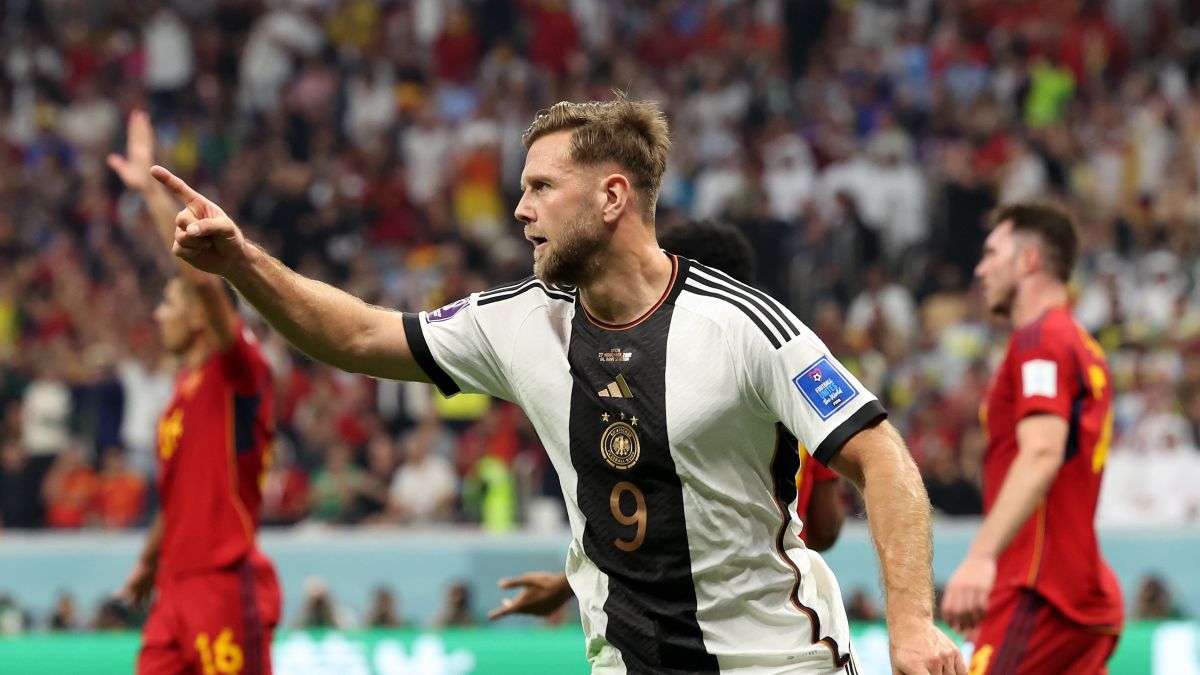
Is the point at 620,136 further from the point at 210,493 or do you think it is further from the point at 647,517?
the point at 210,493

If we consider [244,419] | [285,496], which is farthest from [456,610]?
[244,419]

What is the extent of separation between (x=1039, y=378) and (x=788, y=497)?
2081 millimetres

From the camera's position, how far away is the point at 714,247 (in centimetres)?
581

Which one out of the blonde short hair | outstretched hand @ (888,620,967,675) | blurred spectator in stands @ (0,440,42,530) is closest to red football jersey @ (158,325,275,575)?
the blonde short hair

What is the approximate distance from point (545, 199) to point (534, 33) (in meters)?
16.6

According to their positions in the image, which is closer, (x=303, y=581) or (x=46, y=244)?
(x=303, y=581)

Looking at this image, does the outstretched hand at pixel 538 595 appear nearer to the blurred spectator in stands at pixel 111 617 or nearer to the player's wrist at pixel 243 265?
the player's wrist at pixel 243 265

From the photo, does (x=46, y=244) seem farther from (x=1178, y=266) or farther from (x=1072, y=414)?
(x=1072, y=414)

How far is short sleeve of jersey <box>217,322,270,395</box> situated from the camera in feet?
24.1

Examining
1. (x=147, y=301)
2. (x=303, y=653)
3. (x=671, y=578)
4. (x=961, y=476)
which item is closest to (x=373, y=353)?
(x=671, y=578)

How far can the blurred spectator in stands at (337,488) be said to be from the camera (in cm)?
1410

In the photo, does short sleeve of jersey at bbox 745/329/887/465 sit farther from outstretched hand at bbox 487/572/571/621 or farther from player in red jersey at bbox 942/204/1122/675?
player in red jersey at bbox 942/204/1122/675

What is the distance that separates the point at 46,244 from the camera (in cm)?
1845

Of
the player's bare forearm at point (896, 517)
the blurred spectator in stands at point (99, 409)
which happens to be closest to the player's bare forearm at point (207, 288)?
the player's bare forearm at point (896, 517)
